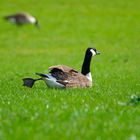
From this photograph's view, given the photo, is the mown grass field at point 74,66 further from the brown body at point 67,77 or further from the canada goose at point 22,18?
the canada goose at point 22,18

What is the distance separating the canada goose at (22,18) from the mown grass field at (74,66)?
3.26 feet

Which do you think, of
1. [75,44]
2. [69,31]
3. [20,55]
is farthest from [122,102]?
[69,31]

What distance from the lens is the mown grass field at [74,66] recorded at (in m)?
9.86

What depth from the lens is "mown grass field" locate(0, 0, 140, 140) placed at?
986 cm

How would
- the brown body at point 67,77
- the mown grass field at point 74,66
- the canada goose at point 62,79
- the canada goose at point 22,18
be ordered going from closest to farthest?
the mown grass field at point 74,66 < the canada goose at point 62,79 < the brown body at point 67,77 < the canada goose at point 22,18

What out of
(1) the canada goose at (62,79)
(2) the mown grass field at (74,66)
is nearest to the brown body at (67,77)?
(1) the canada goose at (62,79)

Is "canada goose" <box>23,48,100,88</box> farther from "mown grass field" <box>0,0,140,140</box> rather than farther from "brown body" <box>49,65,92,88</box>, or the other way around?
"mown grass field" <box>0,0,140,140</box>

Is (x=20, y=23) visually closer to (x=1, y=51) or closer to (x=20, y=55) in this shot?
(x=1, y=51)

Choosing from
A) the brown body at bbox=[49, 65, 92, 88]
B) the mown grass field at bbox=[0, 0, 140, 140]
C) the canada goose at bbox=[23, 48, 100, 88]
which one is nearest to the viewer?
the mown grass field at bbox=[0, 0, 140, 140]

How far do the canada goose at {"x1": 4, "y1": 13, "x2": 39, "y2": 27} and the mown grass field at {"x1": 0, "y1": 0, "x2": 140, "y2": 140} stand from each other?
99cm

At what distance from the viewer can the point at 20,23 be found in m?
53.8

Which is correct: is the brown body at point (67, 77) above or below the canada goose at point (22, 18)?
above

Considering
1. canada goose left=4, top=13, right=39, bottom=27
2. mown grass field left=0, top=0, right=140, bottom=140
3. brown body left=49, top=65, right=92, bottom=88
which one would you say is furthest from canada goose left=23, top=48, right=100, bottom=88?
canada goose left=4, top=13, right=39, bottom=27

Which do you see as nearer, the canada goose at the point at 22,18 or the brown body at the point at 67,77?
the brown body at the point at 67,77
